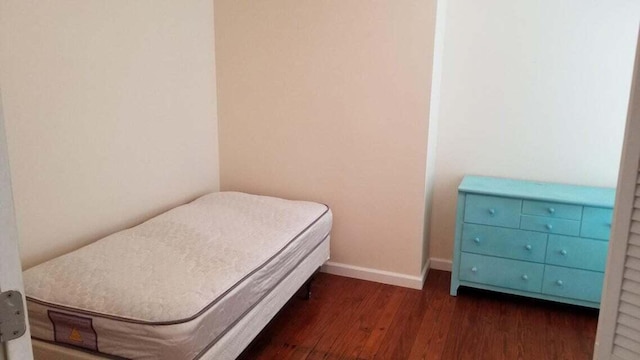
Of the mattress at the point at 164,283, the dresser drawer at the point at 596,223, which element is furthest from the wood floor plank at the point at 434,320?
the dresser drawer at the point at 596,223

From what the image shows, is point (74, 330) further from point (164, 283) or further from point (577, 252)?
point (577, 252)

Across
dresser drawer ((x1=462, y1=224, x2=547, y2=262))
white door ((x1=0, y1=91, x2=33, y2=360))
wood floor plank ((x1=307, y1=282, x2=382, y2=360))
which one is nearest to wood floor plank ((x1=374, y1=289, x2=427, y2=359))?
wood floor plank ((x1=307, y1=282, x2=382, y2=360))

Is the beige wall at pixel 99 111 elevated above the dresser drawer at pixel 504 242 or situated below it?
above

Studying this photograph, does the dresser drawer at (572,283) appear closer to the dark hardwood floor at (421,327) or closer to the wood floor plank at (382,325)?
the dark hardwood floor at (421,327)

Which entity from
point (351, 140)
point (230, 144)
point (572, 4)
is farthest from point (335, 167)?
point (572, 4)

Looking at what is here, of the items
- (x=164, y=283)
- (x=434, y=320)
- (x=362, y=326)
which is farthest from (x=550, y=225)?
(x=164, y=283)

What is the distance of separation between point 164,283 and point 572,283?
2.24 m

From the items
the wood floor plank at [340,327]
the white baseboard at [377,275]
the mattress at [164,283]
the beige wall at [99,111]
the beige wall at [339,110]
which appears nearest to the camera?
the mattress at [164,283]

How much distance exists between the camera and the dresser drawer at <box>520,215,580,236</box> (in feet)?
8.50

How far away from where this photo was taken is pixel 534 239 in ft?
8.81

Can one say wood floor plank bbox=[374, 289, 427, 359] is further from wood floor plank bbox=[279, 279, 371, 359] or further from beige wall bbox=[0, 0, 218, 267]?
beige wall bbox=[0, 0, 218, 267]

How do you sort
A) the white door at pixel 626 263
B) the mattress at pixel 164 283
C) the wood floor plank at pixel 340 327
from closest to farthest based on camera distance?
the white door at pixel 626 263
the mattress at pixel 164 283
the wood floor plank at pixel 340 327

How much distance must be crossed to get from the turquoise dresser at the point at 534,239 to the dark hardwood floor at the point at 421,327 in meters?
0.13

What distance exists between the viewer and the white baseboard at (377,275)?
3025 millimetres
